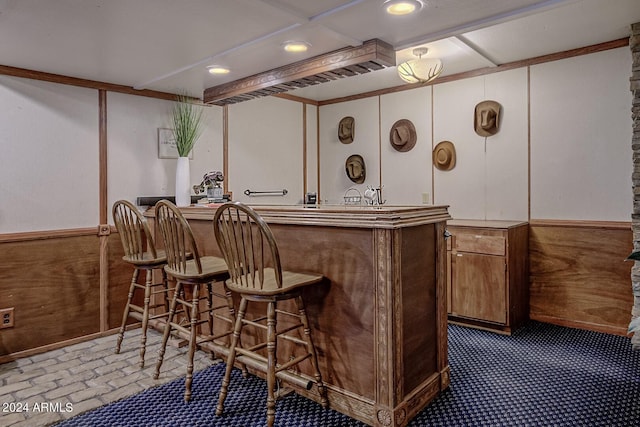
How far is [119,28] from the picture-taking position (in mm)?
2422

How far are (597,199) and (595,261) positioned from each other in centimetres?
49

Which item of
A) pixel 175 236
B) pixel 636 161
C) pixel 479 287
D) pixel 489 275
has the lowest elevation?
pixel 479 287

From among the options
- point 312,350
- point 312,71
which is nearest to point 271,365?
point 312,350

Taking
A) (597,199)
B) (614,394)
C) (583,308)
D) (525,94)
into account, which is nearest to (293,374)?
(614,394)

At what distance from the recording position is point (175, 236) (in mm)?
2533

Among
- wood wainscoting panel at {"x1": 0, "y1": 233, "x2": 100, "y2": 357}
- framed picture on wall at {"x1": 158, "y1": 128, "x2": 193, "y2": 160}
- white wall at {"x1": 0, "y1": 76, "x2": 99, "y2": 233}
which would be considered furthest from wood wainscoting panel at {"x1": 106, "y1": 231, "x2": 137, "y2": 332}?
framed picture on wall at {"x1": 158, "y1": 128, "x2": 193, "y2": 160}

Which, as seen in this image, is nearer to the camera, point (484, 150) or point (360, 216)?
point (360, 216)

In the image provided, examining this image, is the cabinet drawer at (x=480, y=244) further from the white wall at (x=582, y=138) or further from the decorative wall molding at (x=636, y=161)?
the decorative wall molding at (x=636, y=161)

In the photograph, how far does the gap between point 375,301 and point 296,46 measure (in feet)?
5.41

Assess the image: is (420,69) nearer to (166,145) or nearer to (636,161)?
(636,161)

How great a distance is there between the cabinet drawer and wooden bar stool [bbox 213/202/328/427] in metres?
1.78

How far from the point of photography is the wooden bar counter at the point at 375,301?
204cm

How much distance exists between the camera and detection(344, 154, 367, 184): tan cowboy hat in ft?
16.2

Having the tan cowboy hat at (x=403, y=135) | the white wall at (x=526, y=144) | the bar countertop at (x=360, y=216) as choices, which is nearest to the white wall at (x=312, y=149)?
the white wall at (x=526, y=144)
